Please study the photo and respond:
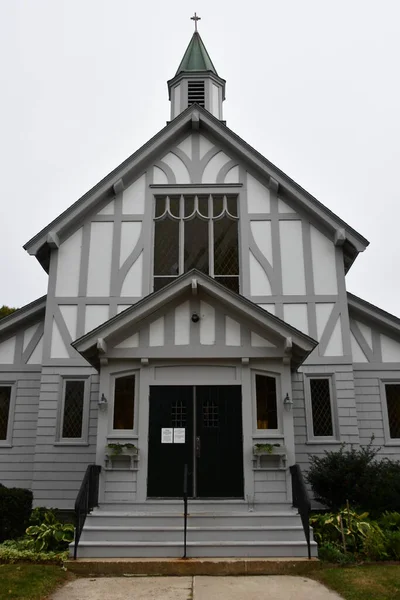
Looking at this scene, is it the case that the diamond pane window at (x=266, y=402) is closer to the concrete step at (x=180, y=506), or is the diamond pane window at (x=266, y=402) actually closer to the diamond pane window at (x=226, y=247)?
the concrete step at (x=180, y=506)

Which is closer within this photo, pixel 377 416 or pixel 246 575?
pixel 246 575

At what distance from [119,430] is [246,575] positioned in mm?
3734

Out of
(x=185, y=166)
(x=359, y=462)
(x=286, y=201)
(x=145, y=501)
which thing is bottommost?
(x=145, y=501)

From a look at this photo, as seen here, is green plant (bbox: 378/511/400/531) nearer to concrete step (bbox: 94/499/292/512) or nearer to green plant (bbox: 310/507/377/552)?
green plant (bbox: 310/507/377/552)

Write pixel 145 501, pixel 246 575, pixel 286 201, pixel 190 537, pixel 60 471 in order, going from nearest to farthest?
1. pixel 246 575
2. pixel 190 537
3. pixel 145 501
4. pixel 60 471
5. pixel 286 201

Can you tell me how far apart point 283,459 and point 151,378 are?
9.81 ft

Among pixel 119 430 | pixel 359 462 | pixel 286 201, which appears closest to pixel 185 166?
pixel 286 201

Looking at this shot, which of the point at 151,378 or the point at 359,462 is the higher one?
the point at 151,378

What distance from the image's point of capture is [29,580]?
7.97 metres

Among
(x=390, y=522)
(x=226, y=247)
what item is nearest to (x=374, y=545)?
(x=390, y=522)

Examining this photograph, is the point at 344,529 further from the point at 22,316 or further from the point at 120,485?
the point at 22,316

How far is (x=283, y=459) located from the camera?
10672mm

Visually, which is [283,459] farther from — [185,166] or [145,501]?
[185,166]

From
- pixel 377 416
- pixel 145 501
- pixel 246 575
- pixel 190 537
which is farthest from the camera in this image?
pixel 377 416
